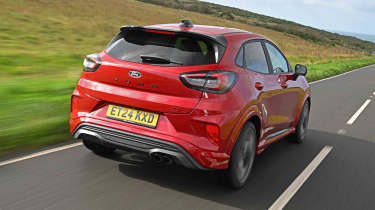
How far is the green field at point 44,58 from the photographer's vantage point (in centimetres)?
612

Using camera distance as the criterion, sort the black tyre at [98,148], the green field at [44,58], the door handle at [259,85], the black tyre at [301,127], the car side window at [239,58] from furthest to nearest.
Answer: the black tyre at [301,127] < the green field at [44,58] < the black tyre at [98,148] < the door handle at [259,85] < the car side window at [239,58]

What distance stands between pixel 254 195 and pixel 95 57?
2159 mm

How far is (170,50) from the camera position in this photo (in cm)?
434

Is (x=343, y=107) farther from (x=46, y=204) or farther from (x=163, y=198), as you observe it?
(x=46, y=204)

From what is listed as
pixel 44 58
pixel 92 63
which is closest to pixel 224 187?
pixel 92 63

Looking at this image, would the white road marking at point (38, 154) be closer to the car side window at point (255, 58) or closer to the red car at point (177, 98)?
the red car at point (177, 98)

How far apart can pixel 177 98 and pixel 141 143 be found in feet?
1.75

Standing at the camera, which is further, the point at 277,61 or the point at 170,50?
the point at 277,61

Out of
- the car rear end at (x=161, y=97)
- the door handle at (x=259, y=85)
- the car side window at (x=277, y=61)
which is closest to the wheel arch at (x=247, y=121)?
the car rear end at (x=161, y=97)

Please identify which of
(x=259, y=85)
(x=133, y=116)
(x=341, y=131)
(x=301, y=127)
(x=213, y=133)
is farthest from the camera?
(x=341, y=131)

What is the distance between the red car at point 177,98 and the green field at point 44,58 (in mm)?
1649

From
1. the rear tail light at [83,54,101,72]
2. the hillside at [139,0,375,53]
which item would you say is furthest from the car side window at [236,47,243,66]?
the hillside at [139,0,375,53]

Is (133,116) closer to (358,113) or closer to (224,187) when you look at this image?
(224,187)

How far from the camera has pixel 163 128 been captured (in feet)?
13.6
